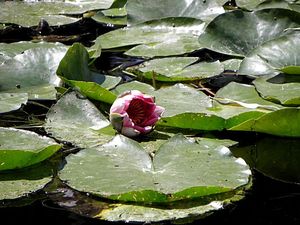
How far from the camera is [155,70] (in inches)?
75.0

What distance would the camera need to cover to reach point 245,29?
2016mm

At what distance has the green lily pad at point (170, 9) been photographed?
2.42m

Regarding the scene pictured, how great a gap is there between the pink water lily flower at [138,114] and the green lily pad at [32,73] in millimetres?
329

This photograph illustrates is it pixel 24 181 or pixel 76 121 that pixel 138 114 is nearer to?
pixel 76 121

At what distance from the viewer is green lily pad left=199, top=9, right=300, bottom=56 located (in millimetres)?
1995

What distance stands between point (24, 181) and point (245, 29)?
38.1 inches

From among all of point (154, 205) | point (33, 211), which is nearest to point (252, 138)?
point (154, 205)

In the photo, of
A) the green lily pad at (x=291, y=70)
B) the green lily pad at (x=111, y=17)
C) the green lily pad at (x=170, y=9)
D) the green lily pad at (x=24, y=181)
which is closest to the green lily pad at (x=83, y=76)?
the green lily pad at (x=24, y=181)

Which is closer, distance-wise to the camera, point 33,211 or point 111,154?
point 33,211

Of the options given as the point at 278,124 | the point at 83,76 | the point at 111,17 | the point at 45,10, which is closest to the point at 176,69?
the point at 83,76

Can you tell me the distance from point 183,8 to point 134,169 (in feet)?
4.08

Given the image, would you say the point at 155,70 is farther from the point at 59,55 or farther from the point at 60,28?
the point at 60,28

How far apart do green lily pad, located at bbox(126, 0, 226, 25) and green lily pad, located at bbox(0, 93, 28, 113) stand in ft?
2.67

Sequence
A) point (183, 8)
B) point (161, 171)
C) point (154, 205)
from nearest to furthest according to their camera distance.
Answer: point (154, 205), point (161, 171), point (183, 8)
